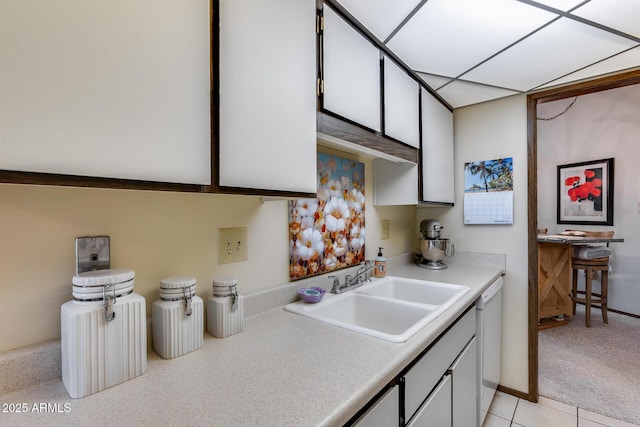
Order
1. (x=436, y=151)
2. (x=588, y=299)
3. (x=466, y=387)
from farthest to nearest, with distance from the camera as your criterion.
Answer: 1. (x=588, y=299)
2. (x=436, y=151)
3. (x=466, y=387)

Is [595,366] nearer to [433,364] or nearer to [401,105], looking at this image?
[433,364]

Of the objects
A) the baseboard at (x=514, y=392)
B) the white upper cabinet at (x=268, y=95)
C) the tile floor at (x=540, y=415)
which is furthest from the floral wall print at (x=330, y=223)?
the baseboard at (x=514, y=392)

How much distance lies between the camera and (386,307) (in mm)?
1389

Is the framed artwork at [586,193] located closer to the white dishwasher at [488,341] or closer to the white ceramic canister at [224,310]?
the white dishwasher at [488,341]

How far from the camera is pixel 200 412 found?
610 mm

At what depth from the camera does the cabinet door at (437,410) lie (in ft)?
3.25

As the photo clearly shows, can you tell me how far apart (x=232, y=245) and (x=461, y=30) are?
135 centimetres

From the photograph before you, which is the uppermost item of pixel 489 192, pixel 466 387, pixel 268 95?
pixel 268 95

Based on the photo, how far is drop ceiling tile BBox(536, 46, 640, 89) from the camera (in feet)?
5.14

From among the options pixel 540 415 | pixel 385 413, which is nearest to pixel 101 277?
pixel 385 413

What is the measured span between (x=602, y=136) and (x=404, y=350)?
467 centimetres

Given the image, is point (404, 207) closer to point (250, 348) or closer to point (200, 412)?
point (250, 348)

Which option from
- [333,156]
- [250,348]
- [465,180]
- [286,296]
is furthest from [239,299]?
[465,180]

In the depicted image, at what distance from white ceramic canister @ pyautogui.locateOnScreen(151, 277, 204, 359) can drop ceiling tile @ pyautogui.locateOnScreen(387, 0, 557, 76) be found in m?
1.34
